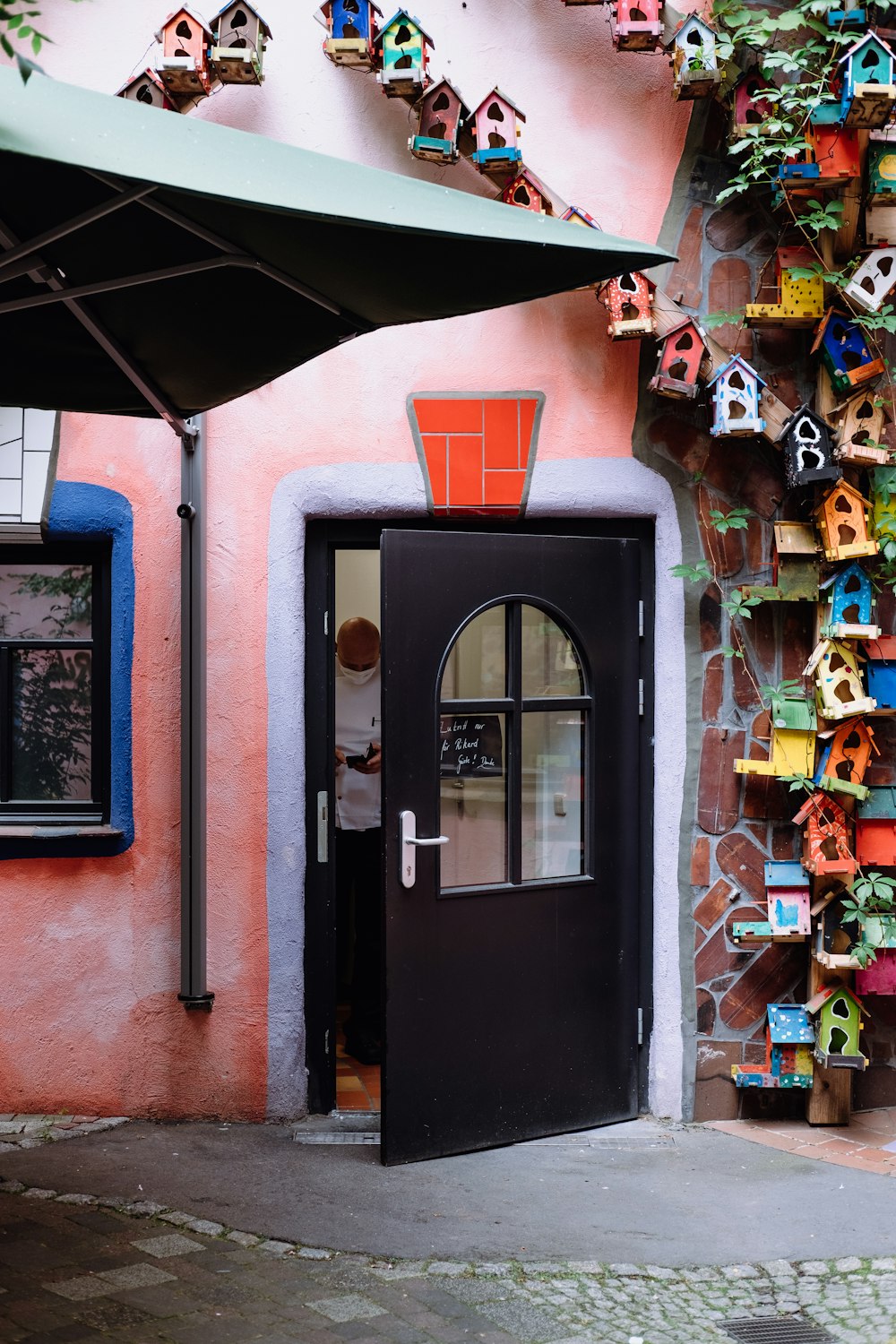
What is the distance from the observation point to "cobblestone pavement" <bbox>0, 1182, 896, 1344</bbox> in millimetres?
3254

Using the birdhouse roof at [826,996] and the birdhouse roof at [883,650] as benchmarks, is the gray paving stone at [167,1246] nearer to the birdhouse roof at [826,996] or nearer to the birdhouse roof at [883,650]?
the birdhouse roof at [826,996]

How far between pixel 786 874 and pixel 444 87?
300 centimetres

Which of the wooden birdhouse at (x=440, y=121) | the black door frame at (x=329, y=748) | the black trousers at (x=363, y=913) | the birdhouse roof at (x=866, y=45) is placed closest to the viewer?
the birdhouse roof at (x=866, y=45)

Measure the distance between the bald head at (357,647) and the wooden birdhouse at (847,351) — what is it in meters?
2.43

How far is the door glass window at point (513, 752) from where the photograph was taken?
15.0ft

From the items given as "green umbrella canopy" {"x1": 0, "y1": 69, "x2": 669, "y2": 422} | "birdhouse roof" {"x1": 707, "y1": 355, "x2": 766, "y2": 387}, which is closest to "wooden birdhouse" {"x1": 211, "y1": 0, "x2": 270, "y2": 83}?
"green umbrella canopy" {"x1": 0, "y1": 69, "x2": 669, "y2": 422}

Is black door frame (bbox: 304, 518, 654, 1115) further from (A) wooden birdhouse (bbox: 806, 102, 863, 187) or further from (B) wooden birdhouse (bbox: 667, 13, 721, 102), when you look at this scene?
(B) wooden birdhouse (bbox: 667, 13, 721, 102)

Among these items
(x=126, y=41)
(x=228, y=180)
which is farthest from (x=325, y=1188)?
(x=126, y=41)

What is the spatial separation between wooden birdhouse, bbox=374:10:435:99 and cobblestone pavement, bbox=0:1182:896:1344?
3716 mm

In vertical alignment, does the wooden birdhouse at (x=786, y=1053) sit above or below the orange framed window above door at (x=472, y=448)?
below

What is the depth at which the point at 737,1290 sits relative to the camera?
352 centimetres

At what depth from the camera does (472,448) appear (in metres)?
4.77

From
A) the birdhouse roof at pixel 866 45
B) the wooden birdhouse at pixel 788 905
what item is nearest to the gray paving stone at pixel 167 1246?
the wooden birdhouse at pixel 788 905

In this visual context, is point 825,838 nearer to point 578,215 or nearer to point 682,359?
point 682,359
